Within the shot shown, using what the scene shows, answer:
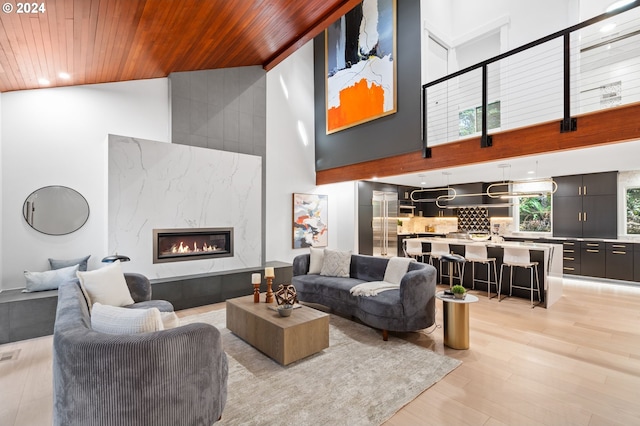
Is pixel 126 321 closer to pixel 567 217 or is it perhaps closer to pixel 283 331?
pixel 283 331

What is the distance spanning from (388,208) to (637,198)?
5312 mm

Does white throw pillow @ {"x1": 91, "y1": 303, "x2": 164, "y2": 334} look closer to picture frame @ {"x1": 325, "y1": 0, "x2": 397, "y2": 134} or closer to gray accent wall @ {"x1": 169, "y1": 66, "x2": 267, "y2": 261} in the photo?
gray accent wall @ {"x1": 169, "y1": 66, "x2": 267, "y2": 261}

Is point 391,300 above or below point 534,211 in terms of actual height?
below

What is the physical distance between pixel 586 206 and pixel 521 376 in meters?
6.20

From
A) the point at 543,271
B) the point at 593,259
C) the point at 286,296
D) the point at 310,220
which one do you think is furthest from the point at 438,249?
the point at 286,296

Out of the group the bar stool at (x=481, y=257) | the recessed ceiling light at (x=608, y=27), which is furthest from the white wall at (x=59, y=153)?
the recessed ceiling light at (x=608, y=27)

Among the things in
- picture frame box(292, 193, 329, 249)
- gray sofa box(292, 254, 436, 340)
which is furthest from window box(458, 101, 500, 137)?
gray sofa box(292, 254, 436, 340)

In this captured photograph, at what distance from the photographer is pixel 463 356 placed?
313 centimetres

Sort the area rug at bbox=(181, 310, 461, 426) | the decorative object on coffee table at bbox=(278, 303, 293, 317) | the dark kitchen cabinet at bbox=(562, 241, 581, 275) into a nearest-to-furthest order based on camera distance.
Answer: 1. the area rug at bbox=(181, 310, 461, 426)
2. the decorative object on coffee table at bbox=(278, 303, 293, 317)
3. the dark kitchen cabinet at bbox=(562, 241, 581, 275)

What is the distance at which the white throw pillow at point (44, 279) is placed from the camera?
12.5 feet

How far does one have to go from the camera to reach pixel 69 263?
427 centimetres

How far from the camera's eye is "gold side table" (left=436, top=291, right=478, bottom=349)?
328cm

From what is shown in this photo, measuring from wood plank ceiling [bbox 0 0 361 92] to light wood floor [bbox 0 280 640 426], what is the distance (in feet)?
10.6

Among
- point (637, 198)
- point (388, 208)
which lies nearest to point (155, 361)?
point (388, 208)
